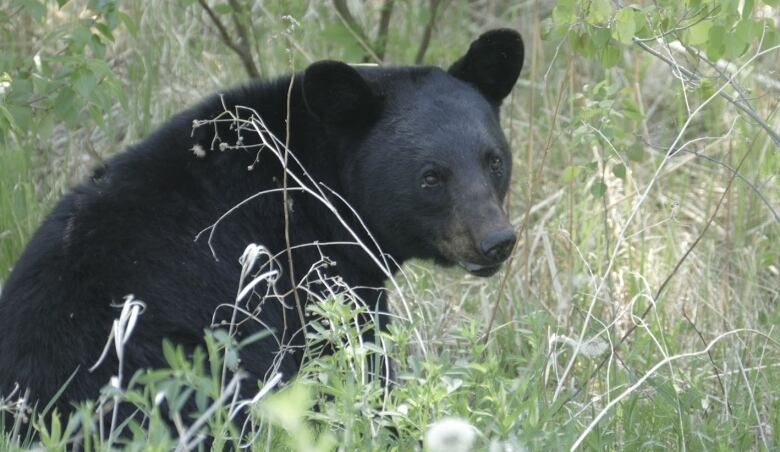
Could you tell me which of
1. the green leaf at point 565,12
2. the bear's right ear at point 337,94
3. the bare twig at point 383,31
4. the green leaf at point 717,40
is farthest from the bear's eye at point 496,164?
the bare twig at point 383,31

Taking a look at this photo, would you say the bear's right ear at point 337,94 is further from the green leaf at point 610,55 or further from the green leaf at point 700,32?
the green leaf at point 700,32

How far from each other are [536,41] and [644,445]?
287 cm

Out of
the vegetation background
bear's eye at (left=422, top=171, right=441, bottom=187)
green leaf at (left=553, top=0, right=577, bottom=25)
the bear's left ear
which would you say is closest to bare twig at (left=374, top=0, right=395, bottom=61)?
the vegetation background

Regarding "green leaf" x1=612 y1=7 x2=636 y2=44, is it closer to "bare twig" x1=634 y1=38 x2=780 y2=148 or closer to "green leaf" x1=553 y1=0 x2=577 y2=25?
"green leaf" x1=553 y1=0 x2=577 y2=25

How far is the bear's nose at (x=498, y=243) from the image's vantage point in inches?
175

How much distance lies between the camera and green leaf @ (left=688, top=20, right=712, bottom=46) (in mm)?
4082

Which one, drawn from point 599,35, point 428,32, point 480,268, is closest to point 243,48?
point 428,32

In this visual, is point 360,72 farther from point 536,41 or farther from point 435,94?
point 536,41

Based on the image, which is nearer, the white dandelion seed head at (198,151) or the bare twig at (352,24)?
the white dandelion seed head at (198,151)

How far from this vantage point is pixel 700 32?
4.10 metres

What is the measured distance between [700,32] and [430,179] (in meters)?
1.19

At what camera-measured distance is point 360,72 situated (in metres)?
4.86

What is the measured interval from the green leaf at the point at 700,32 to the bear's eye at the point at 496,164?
0.98 m

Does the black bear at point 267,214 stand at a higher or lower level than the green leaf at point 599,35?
lower
